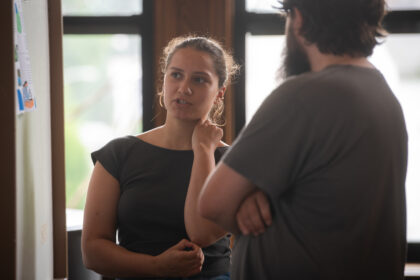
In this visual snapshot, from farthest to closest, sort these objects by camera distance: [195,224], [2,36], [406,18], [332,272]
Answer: [406,18], [195,224], [2,36], [332,272]

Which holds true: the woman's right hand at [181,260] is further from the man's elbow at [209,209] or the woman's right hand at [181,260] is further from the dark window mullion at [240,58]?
the dark window mullion at [240,58]

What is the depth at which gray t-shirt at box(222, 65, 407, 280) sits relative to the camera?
88 centimetres

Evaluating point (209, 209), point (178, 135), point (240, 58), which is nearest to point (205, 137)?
point (178, 135)

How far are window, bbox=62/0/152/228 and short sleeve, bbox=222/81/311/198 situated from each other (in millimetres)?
1583

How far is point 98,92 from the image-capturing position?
247cm

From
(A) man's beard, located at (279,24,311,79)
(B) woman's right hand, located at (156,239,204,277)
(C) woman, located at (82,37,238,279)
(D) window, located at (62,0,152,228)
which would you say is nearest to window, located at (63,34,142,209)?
(D) window, located at (62,0,152,228)

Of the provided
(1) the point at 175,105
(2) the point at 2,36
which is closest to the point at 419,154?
(1) the point at 175,105

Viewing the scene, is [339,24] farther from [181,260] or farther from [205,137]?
[181,260]

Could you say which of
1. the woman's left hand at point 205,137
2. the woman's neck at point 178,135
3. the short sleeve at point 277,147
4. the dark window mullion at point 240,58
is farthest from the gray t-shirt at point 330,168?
the dark window mullion at point 240,58

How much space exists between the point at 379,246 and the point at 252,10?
1757mm

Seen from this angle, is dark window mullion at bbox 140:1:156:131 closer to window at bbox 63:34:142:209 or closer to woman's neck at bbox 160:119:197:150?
window at bbox 63:34:142:209

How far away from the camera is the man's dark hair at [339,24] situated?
0.96 m

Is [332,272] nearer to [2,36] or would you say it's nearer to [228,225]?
[228,225]

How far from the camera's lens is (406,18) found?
7.73ft
